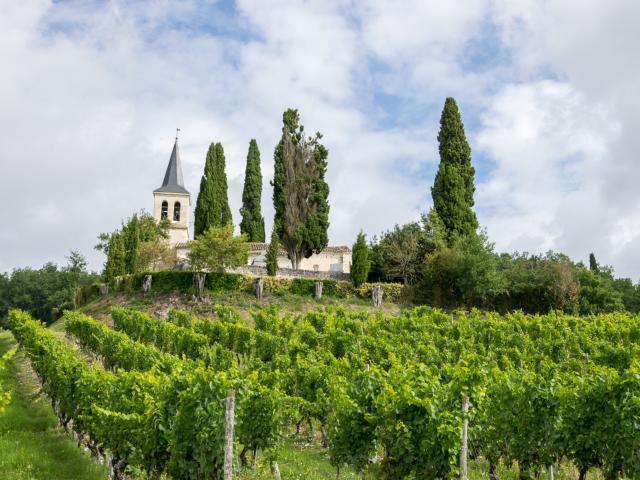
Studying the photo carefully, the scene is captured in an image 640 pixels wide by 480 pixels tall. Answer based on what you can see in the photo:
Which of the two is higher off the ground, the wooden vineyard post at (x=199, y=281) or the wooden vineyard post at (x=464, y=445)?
the wooden vineyard post at (x=199, y=281)

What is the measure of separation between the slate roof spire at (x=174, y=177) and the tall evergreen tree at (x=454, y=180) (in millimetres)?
28626

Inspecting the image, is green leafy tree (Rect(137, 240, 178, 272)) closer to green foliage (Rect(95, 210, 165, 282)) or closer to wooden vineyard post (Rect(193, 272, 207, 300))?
green foliage (Rect(95, 210, 165, 282))

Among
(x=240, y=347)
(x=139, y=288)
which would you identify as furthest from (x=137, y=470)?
(x=139, y=288)

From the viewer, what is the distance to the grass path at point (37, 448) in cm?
952

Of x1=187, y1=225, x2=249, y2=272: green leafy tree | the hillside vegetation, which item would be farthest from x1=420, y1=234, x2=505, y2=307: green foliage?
the hillside vegetation

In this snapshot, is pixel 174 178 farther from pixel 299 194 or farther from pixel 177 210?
pixel 299 194

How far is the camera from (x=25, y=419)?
13461mm

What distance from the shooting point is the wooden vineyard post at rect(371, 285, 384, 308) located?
34.1 m

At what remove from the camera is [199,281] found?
32.7m

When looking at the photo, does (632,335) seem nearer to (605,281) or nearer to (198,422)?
(605,281)

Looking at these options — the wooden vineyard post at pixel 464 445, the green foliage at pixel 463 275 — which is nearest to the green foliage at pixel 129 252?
the green foliage at pixel 463 275

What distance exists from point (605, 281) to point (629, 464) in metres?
31.0

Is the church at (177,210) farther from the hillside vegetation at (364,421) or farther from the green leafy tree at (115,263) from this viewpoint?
the hillside vegetation at (364,421)

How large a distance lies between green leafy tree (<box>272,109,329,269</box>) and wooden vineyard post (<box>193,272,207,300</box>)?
26.4 ft
